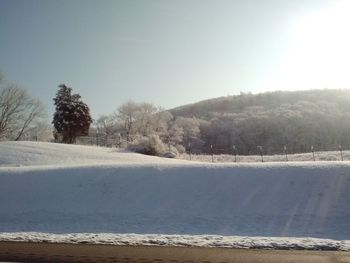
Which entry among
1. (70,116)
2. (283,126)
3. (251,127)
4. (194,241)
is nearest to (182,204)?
(194,241)

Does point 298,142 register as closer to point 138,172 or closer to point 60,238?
point 138,172

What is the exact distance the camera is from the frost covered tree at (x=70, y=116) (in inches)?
2324

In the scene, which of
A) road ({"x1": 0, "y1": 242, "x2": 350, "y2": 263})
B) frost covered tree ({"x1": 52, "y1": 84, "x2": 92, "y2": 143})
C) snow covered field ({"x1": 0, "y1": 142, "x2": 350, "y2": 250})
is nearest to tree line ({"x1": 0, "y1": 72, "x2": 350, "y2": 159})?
frost covered tree ({"x1": 52, "y1": 84, "x2": 92, "y2": 143})

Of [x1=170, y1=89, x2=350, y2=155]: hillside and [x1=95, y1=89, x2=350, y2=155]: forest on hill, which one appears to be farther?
[x1=170, y1=89, x2=350, y2=155]: hillside

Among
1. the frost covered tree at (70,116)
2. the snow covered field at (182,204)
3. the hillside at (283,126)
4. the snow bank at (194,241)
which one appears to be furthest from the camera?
the hillside at (283,126)

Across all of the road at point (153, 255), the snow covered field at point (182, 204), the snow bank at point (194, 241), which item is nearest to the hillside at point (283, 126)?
the snow covered field at point (182, 204)

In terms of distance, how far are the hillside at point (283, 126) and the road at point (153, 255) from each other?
6273 centimetres

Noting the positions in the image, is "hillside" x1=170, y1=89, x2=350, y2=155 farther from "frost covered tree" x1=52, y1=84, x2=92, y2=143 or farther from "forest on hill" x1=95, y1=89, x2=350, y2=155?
"frost covered tree" x1=52, y1=84, x2=92, y2=143

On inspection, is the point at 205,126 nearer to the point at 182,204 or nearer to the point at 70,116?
the point at 70,116

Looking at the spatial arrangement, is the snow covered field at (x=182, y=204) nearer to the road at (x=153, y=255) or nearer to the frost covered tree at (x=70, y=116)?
the road at (x=153, y=255)

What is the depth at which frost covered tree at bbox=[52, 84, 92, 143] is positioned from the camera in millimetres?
59031

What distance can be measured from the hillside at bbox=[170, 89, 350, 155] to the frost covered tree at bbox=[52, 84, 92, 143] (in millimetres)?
24465

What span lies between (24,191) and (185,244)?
13650 millimetres

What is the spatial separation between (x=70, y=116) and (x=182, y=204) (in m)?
40.6
